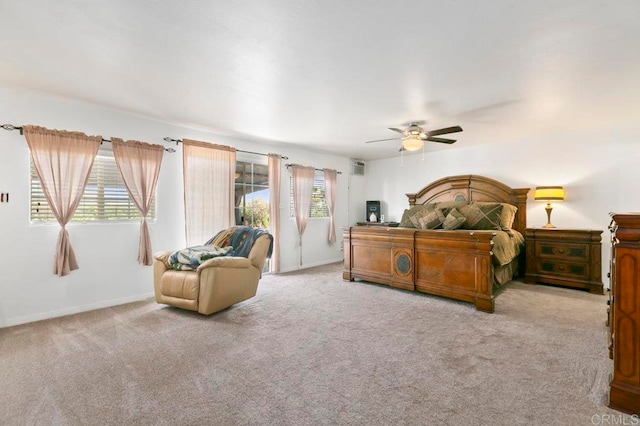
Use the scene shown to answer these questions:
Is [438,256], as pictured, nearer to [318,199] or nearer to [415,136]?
[415,136]

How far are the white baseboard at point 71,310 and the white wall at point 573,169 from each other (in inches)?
227

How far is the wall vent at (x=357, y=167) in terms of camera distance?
711cm

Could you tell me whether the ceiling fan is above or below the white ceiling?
below

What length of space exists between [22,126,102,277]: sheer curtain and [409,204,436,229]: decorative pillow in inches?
187

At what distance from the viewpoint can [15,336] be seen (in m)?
2.74

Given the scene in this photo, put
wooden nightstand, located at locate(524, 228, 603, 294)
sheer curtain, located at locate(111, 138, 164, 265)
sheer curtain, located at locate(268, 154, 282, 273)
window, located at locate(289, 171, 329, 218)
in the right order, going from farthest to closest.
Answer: window, located at locate(289, 171, 329, 218) → sheer curtain, located at locate(268, 154, 282, 273) → wooden nightstand, located at locate(524, 228, 603, 294) → sheer curtain, located at locate(111, 138, 164, 265)

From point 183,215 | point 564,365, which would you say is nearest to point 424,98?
point 564,365

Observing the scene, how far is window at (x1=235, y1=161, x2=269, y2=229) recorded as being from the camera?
5062mm

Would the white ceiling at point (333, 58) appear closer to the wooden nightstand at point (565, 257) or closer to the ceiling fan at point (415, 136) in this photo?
the ceiling fan at point (415, 136)

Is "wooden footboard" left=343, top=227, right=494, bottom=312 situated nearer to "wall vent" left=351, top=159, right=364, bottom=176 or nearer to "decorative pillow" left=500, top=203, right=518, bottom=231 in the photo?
"decorative pillow" left=500, top=203, right=518, bottom=231

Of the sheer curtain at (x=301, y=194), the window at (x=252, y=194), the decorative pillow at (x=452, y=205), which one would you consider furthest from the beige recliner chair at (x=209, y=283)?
the decorative pillow at (x=452, y=205)

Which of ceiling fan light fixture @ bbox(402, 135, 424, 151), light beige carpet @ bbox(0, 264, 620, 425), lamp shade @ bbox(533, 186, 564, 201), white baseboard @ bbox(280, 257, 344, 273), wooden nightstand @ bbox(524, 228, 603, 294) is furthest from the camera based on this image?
white baseboard @ bbox(280, 257, 344, 273)

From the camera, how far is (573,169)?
4.59 m
